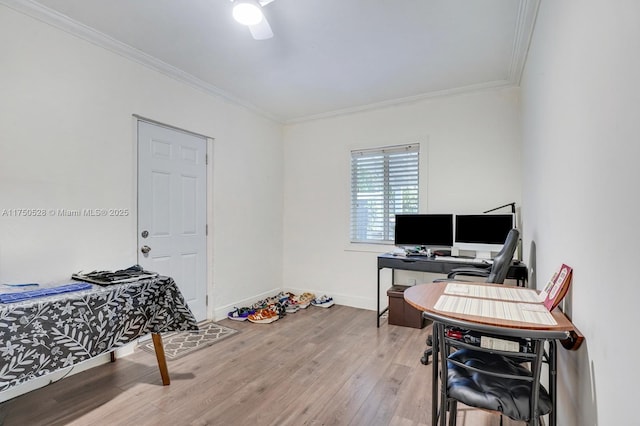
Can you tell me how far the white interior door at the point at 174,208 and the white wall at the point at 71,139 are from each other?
107 millimetres

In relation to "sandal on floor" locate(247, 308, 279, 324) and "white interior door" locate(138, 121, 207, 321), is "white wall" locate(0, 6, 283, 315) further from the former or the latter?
"sandal on floor" locate(247, 308, 279, 324)

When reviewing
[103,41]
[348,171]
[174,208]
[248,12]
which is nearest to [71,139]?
[103,41]

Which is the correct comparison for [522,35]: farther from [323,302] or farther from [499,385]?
[323,302]

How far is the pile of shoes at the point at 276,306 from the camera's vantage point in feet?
12.1

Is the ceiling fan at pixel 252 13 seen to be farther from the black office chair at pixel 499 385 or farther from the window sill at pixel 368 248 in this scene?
the window sill at pixel 368 248

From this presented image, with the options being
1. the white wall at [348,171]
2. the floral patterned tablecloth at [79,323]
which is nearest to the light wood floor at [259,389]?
the floral patterned tablecloth at [79,323]

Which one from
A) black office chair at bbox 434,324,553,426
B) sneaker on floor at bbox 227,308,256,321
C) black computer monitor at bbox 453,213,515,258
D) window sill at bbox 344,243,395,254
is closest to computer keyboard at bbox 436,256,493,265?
black computer monitor at bbox 453,213,515,258

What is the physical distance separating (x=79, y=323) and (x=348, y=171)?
3.25 m

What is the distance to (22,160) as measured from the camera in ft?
7.18

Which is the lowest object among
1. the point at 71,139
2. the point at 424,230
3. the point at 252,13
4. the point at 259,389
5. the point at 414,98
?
the point at 259,389

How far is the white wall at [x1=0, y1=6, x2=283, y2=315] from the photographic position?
2146 mm

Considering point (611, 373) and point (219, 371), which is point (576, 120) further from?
point (219, 371)

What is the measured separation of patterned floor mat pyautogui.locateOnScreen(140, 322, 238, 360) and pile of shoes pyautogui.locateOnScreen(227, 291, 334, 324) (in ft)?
1.02

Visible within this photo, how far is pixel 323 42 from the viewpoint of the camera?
2.63 meters
